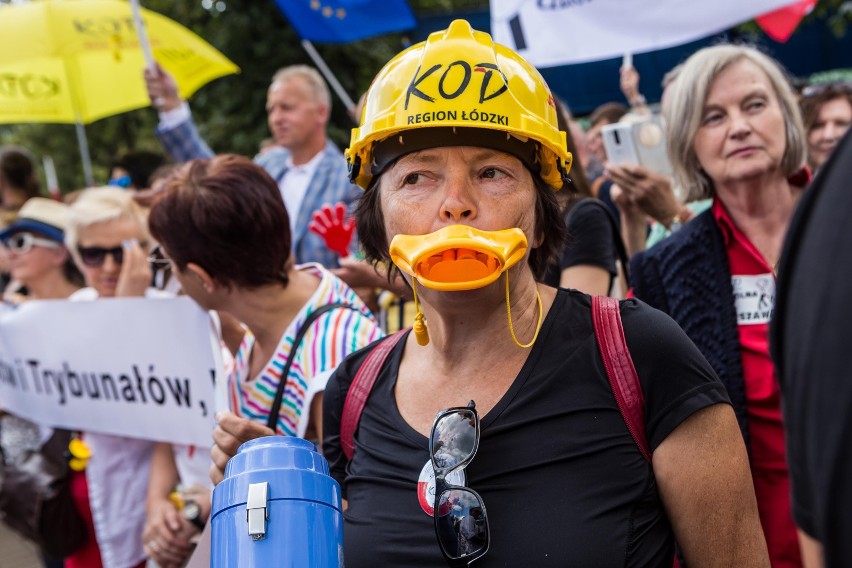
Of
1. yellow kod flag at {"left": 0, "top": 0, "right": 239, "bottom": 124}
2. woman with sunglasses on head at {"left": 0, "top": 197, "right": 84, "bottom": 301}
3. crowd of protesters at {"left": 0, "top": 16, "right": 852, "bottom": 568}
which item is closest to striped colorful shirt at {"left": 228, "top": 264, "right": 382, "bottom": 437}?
crowd of protesters at {"left": 0, "top": 16, "right": 852, "bottom": 568}

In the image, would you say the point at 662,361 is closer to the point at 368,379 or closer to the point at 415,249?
the point at 415,249

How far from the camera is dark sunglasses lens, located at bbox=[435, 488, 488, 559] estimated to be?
1.65 m

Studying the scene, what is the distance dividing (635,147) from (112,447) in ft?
8.17

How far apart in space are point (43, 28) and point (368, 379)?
17.8 ft

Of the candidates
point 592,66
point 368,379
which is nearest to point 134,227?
point 368,379

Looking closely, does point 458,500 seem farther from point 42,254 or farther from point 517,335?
point 42,254

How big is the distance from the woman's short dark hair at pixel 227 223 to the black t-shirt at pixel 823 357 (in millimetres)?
2018

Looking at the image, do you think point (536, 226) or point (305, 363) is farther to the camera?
point (305, 363)

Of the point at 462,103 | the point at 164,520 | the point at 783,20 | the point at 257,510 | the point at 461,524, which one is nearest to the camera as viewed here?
the point at 257,510

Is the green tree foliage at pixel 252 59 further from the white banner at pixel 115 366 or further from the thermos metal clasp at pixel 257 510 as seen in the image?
the thermos metal clasp at pixel 257 510

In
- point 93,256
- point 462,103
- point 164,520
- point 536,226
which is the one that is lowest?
point 164,520

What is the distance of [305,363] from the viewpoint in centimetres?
260

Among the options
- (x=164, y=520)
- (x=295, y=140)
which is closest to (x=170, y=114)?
(x=295, y=140)

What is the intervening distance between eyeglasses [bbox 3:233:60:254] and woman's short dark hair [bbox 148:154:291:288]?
217cm
